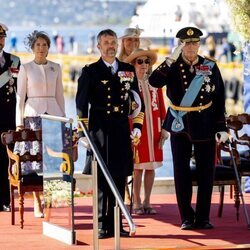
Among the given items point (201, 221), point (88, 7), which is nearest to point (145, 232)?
point (201, 221)

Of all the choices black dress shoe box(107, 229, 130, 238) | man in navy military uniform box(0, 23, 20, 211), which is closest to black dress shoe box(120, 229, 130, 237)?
black dress shoe box(107, 229, 130, 238)

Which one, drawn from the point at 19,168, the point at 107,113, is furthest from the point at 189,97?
the point at 19,168

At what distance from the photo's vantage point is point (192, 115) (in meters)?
11.3

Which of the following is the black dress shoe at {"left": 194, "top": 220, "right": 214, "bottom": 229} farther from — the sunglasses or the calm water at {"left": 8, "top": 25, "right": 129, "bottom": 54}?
the calm water at {"left": 8, "top": 25, "right": 129, "bottom": 54}

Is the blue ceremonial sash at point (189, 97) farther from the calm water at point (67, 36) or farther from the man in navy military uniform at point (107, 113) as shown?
the calm water at point (67, 36)

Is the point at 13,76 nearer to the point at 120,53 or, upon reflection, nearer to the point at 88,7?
the point at 120,53

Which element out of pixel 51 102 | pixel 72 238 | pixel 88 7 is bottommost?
pixel 72 238

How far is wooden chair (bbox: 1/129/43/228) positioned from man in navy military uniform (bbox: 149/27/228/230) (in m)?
1.22

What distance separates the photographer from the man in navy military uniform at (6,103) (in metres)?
12.8

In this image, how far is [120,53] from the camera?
12.9 m

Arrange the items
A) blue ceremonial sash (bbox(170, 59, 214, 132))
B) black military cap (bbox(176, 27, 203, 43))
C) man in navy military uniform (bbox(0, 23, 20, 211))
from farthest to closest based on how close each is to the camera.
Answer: man in navy military uniform (bbox(0, 23, 20, 211)) < blue ceremonial sash (bbox(170, 59, 214, 132)) < black military cap (bbox(176, 27, 203, 43))

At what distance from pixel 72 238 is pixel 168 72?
5.73 feet

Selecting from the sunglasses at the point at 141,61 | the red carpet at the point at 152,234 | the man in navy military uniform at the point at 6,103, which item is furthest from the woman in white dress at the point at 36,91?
the sunglasses at the point at 141,61

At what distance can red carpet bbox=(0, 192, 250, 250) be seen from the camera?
10516 mm
